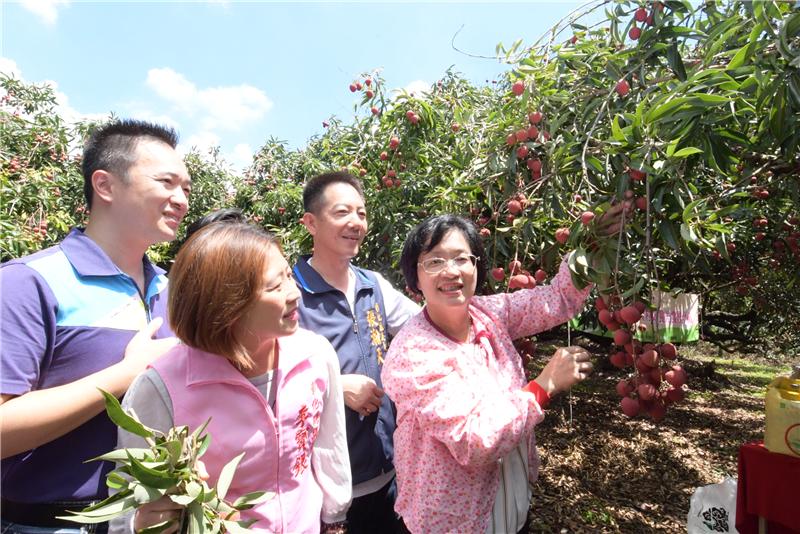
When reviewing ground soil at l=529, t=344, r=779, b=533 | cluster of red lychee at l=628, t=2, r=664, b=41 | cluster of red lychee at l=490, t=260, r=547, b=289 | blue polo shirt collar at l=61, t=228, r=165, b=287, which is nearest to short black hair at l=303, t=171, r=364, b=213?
cluster of red lychee at l=490, t=260, r=547, b=289

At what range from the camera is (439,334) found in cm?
138

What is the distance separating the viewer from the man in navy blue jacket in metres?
1.55

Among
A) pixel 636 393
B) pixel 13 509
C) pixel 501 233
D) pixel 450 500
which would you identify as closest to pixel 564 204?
pixel 501 233

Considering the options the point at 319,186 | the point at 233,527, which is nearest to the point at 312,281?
the point at 319,186

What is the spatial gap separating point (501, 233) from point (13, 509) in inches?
62.7

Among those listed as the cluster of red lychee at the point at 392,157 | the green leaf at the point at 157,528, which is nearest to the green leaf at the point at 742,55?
the green leaf at the point at 157,528

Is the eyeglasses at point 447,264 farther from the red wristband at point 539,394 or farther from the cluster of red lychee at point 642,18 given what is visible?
the cluster of red lychee at point 642,18

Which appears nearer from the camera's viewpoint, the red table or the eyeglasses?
the eyeglasses

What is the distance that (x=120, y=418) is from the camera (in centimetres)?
80

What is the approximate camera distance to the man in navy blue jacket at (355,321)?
5.08 feet

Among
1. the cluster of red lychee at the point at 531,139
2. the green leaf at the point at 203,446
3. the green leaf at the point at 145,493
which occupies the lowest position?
the green leaf at the point at 145,493

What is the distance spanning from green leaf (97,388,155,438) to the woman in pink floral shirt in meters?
0.62

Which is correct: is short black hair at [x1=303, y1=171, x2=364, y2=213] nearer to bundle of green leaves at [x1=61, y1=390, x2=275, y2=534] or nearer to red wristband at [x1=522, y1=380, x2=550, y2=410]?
red wristband at [x1=522, y1=380, x2=550, y2=410]

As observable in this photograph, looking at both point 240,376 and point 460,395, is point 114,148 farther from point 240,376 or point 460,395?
point 460,395
